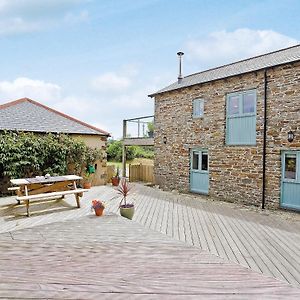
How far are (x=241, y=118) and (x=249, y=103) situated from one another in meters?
0.66

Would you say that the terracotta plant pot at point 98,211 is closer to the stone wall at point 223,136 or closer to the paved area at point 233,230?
the paved area at point 233,230

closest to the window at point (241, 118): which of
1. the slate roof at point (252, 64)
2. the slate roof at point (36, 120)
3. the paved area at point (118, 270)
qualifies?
the slate roof at point (252, 64)

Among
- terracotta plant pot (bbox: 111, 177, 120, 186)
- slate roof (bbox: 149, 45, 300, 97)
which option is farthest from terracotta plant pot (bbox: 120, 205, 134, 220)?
terracotta plant pot (bbox: 111, 177, 120, 186)

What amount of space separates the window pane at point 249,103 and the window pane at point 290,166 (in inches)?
88.8

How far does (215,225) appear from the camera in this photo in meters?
7.18

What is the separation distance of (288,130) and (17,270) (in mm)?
8875

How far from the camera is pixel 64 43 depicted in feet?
38.6

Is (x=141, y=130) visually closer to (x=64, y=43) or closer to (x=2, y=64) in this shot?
(x=64, y=43)

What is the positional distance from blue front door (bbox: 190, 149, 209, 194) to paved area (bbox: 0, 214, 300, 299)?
21.1 feet

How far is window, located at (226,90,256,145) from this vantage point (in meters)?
10.2

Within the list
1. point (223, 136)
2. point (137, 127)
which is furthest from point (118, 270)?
point (137, 127)

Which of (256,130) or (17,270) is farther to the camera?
(256,130)

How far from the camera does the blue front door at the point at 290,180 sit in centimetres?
893

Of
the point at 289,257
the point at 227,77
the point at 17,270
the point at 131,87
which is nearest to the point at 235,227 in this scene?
the point at 289,257
